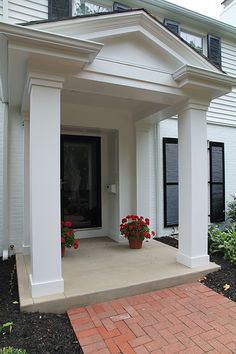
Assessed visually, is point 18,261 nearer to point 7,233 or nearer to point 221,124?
point 7,233

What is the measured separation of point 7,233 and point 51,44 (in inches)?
119

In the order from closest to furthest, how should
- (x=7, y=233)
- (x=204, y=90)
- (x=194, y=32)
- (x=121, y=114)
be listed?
(x=204, y=90) → (x=7, y=233) → (x=121, y=114) → (x=194, y=32)

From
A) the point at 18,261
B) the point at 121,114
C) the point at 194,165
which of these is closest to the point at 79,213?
the point at 18,261

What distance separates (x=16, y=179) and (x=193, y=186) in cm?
287

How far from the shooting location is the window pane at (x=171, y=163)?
217 inches

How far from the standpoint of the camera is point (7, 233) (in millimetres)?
4172

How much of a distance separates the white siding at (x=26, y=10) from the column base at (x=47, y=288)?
4253 mm

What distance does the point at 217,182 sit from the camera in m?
6.22

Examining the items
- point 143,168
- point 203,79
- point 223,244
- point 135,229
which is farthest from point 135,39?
point 223,244

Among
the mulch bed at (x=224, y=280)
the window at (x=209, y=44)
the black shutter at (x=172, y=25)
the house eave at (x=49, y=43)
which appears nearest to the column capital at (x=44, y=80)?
the house eave at (x=49, y=43)

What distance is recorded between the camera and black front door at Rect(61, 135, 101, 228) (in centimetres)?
491

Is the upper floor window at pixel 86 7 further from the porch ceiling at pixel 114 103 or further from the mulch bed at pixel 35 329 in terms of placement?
the mulch bed at pixel 35 329

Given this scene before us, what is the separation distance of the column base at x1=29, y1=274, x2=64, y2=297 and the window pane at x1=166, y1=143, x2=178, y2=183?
3.47 m

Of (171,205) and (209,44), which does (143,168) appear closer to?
(171,205)
